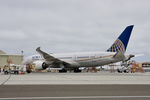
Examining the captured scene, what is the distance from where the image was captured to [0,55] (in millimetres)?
113938

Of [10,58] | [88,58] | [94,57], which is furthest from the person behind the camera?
[10,58]

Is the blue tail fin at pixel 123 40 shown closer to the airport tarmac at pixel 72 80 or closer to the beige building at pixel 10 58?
the airport tarmac at pixel 72 80

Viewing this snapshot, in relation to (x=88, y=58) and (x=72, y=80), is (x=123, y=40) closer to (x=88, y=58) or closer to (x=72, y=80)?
(x=88, y=58)

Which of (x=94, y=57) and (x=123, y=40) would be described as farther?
(x=94, y=57)

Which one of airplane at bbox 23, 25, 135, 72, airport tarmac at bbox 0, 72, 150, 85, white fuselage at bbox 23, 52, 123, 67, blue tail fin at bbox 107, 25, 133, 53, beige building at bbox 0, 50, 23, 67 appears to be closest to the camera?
airport tarmac at bbox 0, 72, 150, 85

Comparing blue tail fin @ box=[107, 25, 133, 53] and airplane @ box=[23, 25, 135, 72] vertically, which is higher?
blue tail fin @ box=[107, 25, 133, 53]

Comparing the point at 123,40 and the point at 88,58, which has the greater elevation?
the point at 123,40
